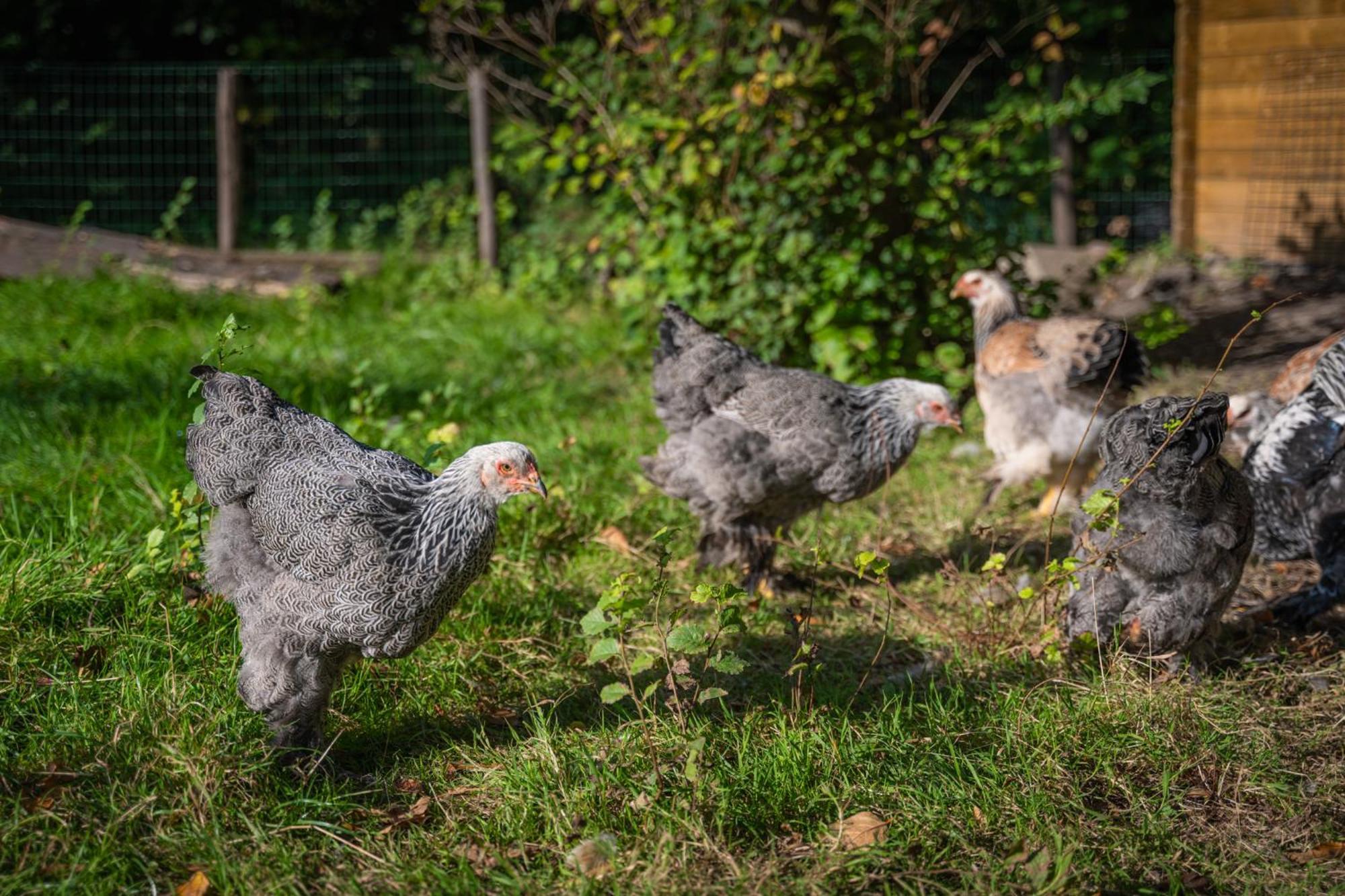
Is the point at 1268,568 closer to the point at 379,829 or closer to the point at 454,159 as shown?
the point at 379,829

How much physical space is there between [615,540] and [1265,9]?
715 centimetres

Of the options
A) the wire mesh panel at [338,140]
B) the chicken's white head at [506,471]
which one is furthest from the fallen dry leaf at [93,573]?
the wire mesh panel at [338,140]

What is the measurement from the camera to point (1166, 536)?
10.4 feet

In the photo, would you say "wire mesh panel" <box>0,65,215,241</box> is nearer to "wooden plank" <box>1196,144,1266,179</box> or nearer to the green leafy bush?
the green leafy bush

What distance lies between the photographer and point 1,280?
24.1 feet

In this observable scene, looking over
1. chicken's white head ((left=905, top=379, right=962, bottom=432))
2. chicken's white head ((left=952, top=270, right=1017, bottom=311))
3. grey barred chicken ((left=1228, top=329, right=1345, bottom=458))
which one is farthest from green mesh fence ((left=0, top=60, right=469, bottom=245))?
grey barred chicken ((left=1228, top=329, right=1345, bottom=458))

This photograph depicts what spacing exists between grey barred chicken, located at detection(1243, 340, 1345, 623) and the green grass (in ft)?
0.84

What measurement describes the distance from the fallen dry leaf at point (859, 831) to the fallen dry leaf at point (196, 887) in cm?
141

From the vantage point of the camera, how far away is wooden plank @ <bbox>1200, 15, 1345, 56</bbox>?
7.96 metres

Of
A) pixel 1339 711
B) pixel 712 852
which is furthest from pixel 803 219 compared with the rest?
pixel 712 852

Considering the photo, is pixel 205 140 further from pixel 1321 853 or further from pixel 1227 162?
pixel 1321 853

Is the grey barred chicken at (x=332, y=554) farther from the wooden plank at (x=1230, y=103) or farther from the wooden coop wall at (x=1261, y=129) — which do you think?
the wooden plank at (x=1230, y=103)

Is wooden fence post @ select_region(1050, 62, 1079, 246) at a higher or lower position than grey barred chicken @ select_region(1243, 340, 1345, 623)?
higher


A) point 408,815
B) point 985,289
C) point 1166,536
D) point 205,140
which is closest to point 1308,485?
point 1166,536
